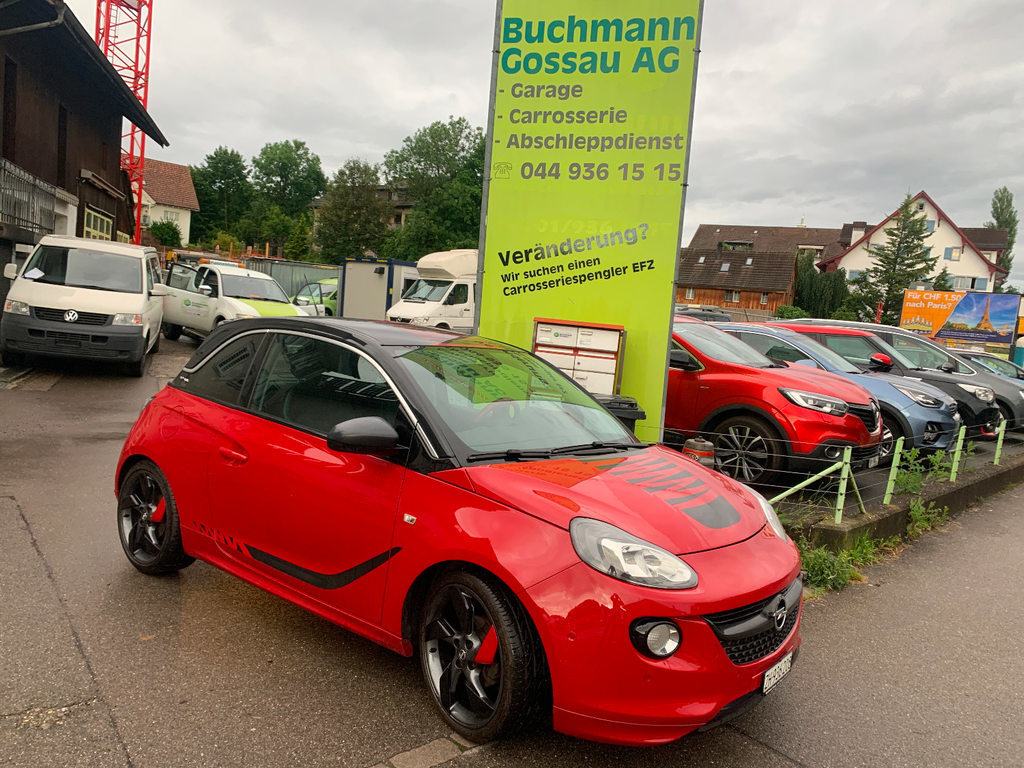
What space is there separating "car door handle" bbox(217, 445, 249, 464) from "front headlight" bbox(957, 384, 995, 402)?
415 inches

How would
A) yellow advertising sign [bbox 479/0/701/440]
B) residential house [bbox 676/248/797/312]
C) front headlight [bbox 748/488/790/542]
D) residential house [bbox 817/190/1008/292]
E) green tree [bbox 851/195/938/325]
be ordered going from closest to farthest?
front headlight [bbox 748/488/790/542] < yellow advertising sign [bbox 479/0/701/440] < green tree [bbox 851/195/938/325] < residential house [bbox 676/248/797/312] < residential house [bbox 817/190/1008/292]

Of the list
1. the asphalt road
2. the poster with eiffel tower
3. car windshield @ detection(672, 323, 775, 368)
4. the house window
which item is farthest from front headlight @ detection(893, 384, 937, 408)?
the poster with eiffel tower

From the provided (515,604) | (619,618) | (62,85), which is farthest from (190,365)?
(62,85)

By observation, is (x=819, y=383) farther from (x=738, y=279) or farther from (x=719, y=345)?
(x=738, y=279)

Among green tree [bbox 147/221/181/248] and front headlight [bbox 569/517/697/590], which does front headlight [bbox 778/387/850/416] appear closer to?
front headlight [bbox 569/517/697/590]

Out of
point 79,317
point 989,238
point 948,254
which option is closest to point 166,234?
point 79,317

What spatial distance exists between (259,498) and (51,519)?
2.55 meters

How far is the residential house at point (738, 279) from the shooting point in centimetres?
6781

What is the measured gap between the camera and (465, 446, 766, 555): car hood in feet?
9.55

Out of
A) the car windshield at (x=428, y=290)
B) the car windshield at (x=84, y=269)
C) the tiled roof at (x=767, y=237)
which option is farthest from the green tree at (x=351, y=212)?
the car windshield at (x=84, y=269)

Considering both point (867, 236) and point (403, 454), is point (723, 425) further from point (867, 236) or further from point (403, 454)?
point (867, 236)

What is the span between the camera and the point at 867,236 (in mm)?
68438

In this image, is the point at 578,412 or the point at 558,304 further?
the point at 558,304

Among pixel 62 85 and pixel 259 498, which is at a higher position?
pixel 62 85
